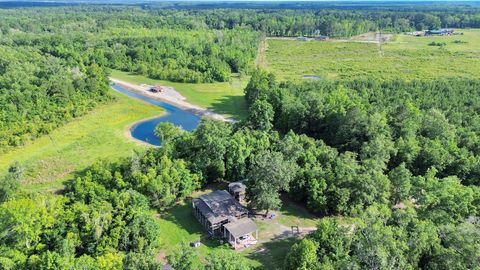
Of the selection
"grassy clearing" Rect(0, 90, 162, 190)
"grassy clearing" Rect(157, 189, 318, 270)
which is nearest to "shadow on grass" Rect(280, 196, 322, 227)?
"grassy clearing" Rect(157, 189, 318, 270)

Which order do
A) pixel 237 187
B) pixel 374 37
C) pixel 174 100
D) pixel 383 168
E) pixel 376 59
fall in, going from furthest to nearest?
pixel 374 37 < pixel 376 59 < pixel 174 100 < pixel 383 168 < pixel 237 187

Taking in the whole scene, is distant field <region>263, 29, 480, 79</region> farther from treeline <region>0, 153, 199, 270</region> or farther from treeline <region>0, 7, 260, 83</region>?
treeline <region>0, 153, 199, 270</region>

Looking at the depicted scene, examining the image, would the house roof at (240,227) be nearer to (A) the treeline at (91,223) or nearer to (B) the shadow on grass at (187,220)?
(B) the shadow on grass at (187,220)

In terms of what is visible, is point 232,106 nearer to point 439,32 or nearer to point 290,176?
point 290,176

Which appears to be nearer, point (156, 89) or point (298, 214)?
point (298, 214)

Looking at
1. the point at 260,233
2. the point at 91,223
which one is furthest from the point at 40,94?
the point at 260,233

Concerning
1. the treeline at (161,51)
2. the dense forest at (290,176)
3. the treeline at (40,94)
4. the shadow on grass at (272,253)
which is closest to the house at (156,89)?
the treeline at (161,51)

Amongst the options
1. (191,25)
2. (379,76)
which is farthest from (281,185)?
(191,25)
